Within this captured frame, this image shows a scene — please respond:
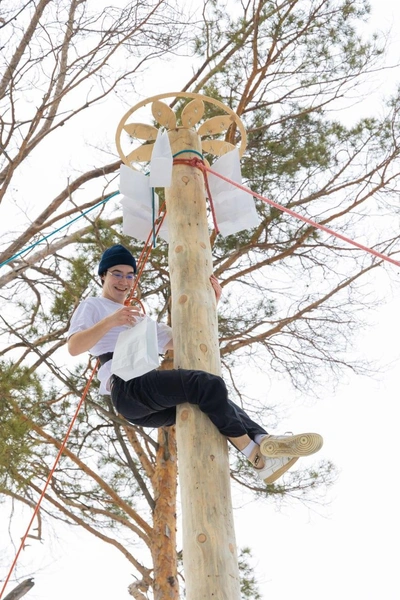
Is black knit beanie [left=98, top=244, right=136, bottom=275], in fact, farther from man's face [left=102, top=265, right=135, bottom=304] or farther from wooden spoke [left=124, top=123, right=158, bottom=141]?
Answer: wooden spoke [left=124, top=123, right=158, bottom=141]

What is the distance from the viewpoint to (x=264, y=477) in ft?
8.18

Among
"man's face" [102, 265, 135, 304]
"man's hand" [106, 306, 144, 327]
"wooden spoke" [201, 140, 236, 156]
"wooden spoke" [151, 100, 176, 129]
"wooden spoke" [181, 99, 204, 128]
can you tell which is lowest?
"man's hand" [106, 306, 144, 327]

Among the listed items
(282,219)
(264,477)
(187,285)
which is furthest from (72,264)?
(264,477)

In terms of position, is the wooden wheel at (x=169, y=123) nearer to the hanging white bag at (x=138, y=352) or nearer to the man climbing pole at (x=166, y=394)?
the man climbing pole at (x=166, y=394)

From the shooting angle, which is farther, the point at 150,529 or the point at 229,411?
the point at 150,529

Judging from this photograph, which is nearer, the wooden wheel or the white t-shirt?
the white t-shirt

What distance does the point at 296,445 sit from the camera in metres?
2.36

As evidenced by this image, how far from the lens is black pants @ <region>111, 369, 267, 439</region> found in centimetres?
235

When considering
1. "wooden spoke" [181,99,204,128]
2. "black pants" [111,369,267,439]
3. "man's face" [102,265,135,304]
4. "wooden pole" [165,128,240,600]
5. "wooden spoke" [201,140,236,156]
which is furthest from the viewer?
"wooden spoke" [201,140,236,156]

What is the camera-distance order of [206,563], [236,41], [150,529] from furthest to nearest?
[236,41], [150,529], [206,563]

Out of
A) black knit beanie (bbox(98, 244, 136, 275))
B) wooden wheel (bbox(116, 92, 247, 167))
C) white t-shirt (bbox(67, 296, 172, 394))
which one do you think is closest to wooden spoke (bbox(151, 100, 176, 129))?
wooden wheel (bbox(116, 92, 247, 167))

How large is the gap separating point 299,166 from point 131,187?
9.16 ft

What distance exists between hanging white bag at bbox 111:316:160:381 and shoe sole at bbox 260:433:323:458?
1.54ft

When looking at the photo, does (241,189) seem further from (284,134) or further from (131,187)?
(284,134)
